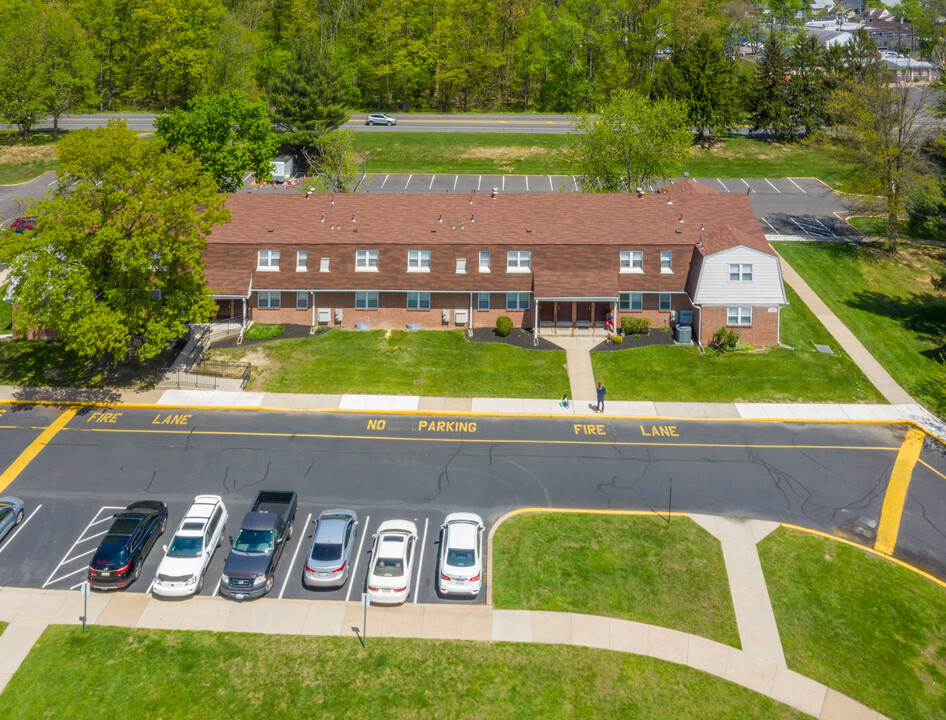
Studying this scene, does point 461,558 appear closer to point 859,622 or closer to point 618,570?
point 618,570

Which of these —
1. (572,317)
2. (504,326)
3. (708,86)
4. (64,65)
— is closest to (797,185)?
(708,86)

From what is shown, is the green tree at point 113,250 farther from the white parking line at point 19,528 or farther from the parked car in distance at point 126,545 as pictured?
the parked car in distance at point 126,545

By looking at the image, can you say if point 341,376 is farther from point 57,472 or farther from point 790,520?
point 790,520

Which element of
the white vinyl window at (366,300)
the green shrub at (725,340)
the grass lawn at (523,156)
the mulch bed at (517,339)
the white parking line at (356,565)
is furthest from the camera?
the grass lawn at (523,156)

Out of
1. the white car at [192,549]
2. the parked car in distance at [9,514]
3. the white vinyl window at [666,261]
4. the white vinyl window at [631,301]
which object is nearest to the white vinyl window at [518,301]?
the white vinyl window at [631,301]

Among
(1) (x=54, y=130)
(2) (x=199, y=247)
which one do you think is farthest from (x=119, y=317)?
(1) (x=54, y=130)

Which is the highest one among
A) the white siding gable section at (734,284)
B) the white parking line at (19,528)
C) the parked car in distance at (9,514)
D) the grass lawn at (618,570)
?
the white siding gable section at (734,284)
